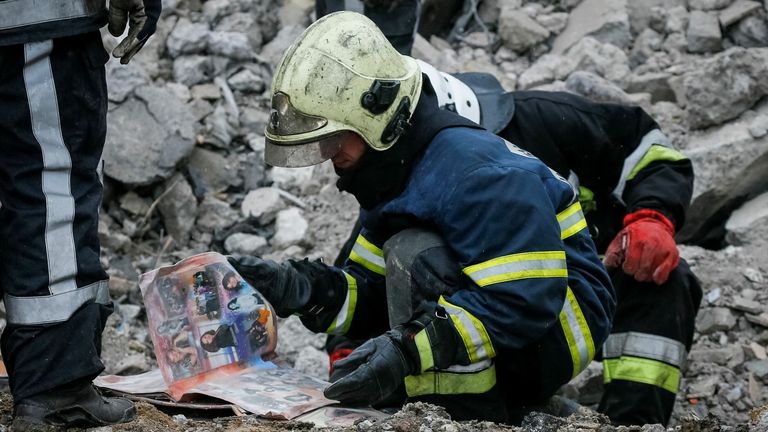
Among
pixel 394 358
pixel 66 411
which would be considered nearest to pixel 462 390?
pixel 394 358

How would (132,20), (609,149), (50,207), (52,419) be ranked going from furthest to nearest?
(609,149) < (132,20) < (52,419) < (50,207)

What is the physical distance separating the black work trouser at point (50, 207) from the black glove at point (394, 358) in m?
0.73

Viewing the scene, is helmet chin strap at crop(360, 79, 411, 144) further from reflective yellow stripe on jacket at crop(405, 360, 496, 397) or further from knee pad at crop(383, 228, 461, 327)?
reflective yellow stripe on jacket at crop(405, 360, 496, 397)

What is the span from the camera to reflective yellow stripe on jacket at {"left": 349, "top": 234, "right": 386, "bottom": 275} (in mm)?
3994

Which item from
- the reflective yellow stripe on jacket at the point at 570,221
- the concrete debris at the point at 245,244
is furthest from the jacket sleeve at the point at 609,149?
the concrete debris at the point at 245,244

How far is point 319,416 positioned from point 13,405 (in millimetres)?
905

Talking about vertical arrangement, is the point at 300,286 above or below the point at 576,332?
above

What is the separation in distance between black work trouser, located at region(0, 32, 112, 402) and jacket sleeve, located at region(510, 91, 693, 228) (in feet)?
6.51

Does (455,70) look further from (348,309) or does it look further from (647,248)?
(348,309)

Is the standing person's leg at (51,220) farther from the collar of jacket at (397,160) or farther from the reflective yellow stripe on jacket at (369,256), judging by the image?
the reflective yellow stripe on jacket at (369,256)

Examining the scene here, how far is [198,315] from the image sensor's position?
3678mm

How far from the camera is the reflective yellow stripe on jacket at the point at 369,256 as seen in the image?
157 inches

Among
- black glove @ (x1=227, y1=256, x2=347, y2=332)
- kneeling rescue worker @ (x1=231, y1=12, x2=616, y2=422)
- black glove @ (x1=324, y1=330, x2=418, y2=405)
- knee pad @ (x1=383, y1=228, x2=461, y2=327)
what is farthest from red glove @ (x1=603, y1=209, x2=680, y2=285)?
black glove @ (x1=324, y1=330, x2=418, y2=405)

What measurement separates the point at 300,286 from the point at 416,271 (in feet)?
1.53
